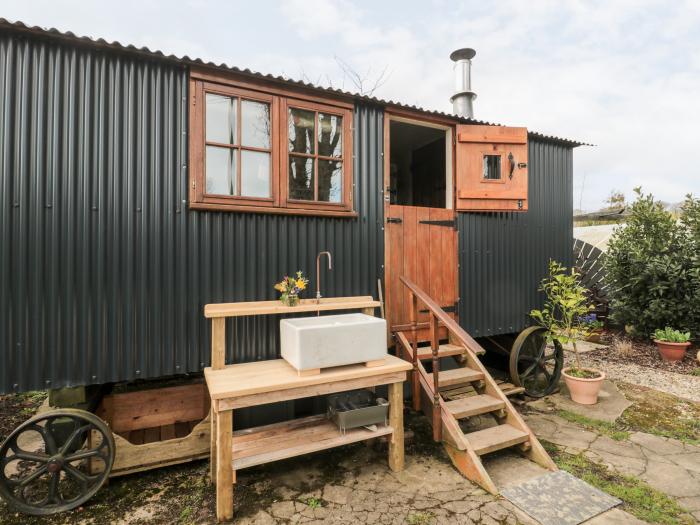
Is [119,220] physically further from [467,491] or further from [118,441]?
[467,491]

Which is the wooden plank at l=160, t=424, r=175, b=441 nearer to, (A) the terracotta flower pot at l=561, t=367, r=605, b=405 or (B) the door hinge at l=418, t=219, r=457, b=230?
(B) the door hinge at l=418, t=219, r=457, b=230

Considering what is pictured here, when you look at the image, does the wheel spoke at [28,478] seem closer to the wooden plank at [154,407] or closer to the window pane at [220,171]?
Answer: the wooden plank at [154,407]

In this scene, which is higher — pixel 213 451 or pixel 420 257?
pixel 420 257

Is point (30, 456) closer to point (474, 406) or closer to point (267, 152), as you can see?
point (267, 152)

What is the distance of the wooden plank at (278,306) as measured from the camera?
2.96 meters

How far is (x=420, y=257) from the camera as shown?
14.0ft

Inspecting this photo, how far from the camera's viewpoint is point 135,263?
2.93 metres

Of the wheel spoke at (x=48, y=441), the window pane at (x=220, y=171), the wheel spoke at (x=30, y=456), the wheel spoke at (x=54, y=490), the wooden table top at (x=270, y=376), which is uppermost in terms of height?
the window pane at (x=220, y=171)

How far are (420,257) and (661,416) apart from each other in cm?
346

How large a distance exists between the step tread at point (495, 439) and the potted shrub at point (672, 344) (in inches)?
207

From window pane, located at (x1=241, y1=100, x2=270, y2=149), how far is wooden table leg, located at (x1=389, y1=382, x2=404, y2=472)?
8.61 ft

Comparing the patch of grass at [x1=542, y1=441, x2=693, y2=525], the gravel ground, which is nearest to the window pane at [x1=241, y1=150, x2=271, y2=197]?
the patch of grass at [x1=542, y1=441, x2=693, y2=525]

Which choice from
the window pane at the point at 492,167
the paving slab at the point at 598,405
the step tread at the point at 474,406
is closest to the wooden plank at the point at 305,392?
the step tread at the point at 474,406

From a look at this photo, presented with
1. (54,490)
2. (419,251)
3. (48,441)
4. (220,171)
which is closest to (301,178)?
(220,171)
